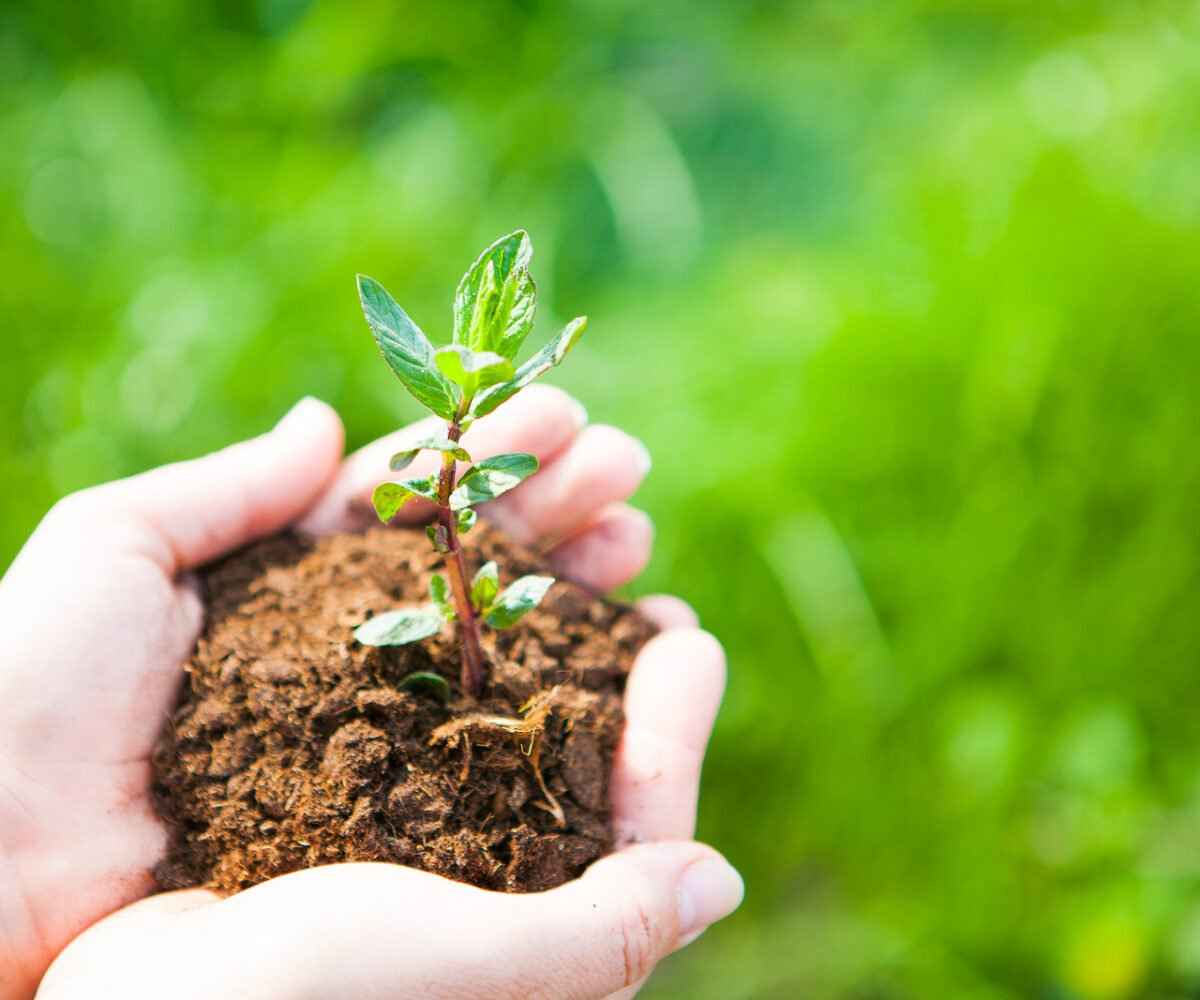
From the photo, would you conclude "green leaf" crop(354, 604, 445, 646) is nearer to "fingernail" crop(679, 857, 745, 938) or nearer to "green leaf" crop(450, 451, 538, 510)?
"green leaf" crop(450, 451, 538, 510)

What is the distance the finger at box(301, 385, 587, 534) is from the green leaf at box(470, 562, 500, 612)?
40 centimetres

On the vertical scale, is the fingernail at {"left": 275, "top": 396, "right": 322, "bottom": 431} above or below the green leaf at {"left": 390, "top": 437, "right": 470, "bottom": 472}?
above

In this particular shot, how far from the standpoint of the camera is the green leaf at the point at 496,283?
1.26 m

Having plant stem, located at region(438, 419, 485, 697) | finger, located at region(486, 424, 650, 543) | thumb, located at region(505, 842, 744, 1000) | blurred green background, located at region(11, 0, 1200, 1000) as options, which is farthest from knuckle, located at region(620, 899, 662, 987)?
blurred green background, located at region(11, 0, 1200, 1000)

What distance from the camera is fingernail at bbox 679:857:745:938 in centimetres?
132

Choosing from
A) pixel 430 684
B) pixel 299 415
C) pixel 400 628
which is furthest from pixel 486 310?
pixel 299 415

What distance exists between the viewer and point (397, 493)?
48.9 inches

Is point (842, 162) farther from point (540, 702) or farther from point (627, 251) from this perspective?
point (540, 702)

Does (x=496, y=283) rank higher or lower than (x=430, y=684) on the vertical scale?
higher

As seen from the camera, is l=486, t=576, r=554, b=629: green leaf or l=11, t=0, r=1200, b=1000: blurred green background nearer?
l=486, t=576, r=554, b=629: green leaf

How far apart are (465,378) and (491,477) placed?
123 mm

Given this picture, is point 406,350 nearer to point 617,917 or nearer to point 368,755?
point 368,755

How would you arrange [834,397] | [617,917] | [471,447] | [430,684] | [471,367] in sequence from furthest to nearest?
[834,397] → [471,447] → [430,684] → [617,917] → [471,367]

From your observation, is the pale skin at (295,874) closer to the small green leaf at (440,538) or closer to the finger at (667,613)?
the finger at (667,613)
